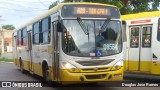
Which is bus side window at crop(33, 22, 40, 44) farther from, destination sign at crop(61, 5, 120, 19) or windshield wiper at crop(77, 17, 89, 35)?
windshield wiper at crop(77, 17, 89, 35)

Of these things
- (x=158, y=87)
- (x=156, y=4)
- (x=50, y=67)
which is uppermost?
(x=156, y=4)

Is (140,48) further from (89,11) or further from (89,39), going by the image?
(89,39)

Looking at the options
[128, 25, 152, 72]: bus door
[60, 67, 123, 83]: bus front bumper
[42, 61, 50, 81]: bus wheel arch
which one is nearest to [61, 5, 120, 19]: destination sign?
[60, 67, 123, 83]: bus front bumper

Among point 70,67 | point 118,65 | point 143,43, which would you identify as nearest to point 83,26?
Answer: point 70,67

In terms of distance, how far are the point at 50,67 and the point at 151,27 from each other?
4.88 meters

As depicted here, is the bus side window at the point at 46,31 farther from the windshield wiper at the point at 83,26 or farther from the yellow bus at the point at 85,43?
the windshield wiper at the point at 83,26

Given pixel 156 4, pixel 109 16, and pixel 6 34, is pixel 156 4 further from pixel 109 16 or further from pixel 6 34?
pixel 6 34

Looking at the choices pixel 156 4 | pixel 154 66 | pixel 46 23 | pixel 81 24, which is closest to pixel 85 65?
pixel 81 24

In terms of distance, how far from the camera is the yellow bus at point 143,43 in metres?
14.9

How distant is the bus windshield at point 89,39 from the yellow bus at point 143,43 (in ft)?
10.4

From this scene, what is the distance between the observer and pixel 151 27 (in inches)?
598

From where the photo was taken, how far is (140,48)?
1575 centimetres

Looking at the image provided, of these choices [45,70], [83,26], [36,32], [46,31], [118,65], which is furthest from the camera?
[36,32]

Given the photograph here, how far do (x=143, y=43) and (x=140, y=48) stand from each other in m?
0.28
